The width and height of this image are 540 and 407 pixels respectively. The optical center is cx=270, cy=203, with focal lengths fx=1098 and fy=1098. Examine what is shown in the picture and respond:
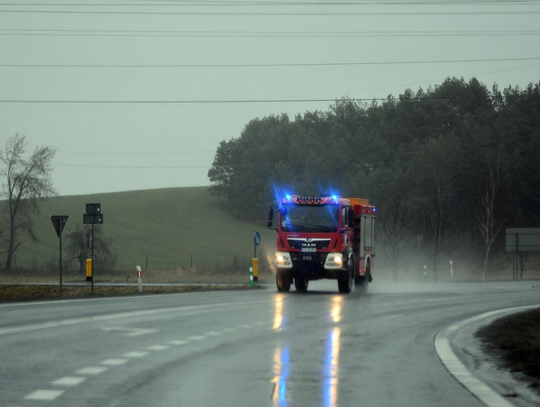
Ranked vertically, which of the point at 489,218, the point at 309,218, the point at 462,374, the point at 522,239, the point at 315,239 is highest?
the point at 489,218

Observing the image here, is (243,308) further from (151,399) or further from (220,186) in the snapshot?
(220,186)

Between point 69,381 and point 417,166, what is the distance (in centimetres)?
9552

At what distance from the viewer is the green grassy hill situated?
84.2m

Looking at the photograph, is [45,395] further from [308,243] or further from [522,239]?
[522,239]

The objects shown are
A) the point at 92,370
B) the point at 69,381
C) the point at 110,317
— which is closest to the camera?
the point at 69,381

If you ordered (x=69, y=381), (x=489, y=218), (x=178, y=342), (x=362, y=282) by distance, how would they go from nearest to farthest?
(x=69, y=381), (x=178, y=342), (x=362, y=282), (x=489, y=218)

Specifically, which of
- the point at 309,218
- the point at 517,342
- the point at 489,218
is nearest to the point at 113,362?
the point at 517,342

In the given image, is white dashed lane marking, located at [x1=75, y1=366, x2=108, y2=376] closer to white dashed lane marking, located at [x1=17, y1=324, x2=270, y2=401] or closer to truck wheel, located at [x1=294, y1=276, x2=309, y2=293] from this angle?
white dashed lane marking, located at [x1=17, y1=324, x2=270, y2=401]

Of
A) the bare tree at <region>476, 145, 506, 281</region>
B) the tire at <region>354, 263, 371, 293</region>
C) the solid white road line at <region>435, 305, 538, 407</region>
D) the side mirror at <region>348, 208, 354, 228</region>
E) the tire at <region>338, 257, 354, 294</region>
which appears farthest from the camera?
the bare tree at <region>476, 145, 506, 281</region>

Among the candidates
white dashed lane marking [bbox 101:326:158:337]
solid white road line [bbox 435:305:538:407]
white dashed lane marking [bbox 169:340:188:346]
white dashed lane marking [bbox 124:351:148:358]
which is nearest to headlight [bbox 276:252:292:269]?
solid white road line [bbox 435:305:538:407]

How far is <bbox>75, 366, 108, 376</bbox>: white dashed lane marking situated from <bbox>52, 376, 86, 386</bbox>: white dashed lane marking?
0.40 meters

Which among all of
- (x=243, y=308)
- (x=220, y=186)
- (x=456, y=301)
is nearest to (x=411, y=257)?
(x=456, y=301)

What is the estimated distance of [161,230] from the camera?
10712 centimetres

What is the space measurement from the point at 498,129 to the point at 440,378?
93.5m
